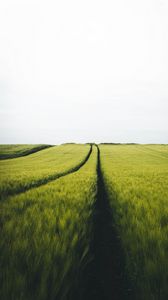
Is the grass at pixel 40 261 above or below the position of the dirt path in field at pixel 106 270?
above

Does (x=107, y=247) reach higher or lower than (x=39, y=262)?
lower

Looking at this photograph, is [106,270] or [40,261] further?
[106,270]

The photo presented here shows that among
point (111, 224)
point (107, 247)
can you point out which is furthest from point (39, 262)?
point (111, 224)

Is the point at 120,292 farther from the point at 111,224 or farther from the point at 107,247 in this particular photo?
the point at 111,224

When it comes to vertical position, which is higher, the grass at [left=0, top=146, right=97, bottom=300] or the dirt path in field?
the grass at [left=0, top=146, right=97, bottom=300]

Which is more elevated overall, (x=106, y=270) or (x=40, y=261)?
(x=40, y=261)

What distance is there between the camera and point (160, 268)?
204cm

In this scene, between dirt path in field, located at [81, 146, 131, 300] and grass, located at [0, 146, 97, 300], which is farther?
dirt path in field, located at [81, 146, 131, 300]

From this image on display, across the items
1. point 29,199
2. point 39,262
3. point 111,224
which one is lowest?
point 111,224

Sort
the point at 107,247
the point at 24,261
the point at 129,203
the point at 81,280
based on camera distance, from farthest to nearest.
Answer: the point at 129,203
the point at 107,247
the point at 24,261
the point at 81,280

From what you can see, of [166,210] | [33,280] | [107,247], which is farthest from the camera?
[166,210]

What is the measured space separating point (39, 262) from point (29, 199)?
11.9ft

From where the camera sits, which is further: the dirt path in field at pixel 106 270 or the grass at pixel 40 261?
the dirt path in field at pixel 106 270

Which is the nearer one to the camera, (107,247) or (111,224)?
(107,247)
